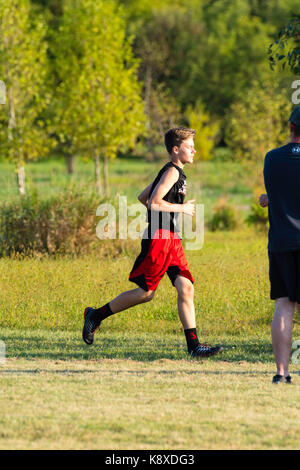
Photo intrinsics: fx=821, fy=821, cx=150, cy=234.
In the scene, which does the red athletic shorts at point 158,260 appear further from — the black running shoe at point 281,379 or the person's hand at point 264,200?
the black running shoe at point 281,379

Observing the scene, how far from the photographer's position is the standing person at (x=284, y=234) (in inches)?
221

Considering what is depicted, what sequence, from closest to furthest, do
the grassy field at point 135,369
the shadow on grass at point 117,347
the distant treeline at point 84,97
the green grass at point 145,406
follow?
1. the green grass at point 145,406
2. the grassy field at point 135,369
3. the shadow on grass at point 117,347
4. the distant treeline at point 84,97

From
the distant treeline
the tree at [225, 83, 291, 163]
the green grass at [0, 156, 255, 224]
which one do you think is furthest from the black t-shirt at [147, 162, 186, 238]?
the tree at [225, 83, 291, 163]

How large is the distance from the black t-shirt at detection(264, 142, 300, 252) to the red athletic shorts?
4.07 ft

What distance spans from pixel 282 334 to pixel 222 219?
1438cm

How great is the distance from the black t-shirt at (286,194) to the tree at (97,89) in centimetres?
1773

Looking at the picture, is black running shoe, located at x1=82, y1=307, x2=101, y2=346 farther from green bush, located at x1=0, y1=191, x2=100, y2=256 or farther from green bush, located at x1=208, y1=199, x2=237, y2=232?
green bush, located at x1=208, y1=199, x2=237, y2=232

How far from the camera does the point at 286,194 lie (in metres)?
5.63

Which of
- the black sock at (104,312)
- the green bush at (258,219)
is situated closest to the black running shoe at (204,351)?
the black sock at (104,312)

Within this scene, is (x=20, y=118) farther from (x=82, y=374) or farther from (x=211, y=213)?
(x=82, y=374)

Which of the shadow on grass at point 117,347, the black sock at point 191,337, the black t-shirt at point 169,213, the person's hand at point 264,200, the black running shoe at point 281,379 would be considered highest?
the person's hand at point 264,200

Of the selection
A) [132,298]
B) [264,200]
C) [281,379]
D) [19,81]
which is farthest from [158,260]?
[19,81]

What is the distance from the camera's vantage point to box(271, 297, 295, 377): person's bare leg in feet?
18.7

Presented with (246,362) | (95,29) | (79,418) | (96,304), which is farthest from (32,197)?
(95,29)
